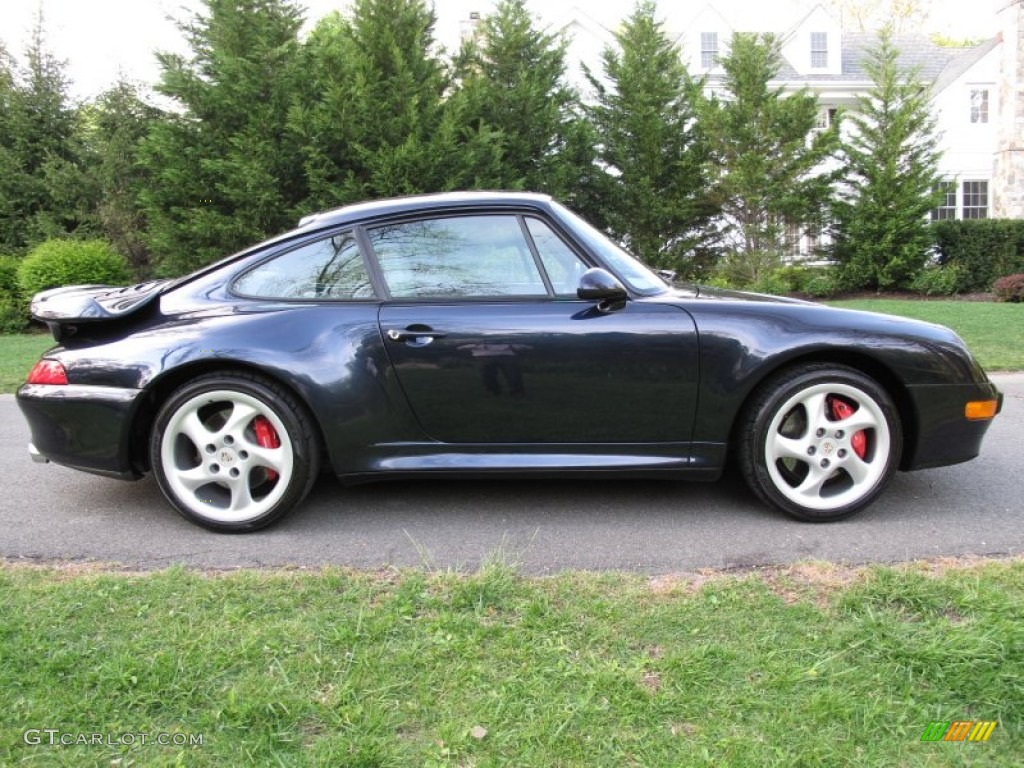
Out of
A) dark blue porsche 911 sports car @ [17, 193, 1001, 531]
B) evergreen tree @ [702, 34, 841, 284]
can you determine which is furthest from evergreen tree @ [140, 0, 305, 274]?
dark blue porsche 911 sports car @ [17, 193, 1001, 531]

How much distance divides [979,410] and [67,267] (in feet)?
42.8

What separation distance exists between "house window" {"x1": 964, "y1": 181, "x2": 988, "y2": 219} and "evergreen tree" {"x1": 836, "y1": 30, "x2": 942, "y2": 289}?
11.3 meters

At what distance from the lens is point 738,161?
15.0 metres

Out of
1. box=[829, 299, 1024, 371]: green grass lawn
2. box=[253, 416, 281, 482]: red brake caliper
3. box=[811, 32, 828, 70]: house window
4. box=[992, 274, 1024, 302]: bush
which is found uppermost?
box=[811, 32, 828, 70]: house window

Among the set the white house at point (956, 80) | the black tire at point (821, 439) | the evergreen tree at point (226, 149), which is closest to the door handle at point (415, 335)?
the black tire at point (821, 439)

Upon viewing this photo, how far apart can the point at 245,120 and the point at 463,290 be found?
10.6 meters

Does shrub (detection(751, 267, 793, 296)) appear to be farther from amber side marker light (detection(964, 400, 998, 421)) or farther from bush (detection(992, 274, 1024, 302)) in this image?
amber side marker light (detection(964, 400, 998, 421))

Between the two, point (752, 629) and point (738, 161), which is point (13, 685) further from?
point (738, 161)

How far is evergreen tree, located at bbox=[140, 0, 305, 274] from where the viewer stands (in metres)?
11.9

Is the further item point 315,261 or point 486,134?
point 486,134

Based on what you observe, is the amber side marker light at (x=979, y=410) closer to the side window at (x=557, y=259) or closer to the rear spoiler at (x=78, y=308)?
the side window at (x=557, y=259)

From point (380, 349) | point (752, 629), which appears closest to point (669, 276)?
point (380, 349)

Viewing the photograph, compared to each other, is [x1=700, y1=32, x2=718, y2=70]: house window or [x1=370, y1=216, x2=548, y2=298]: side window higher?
[x1=700, y1=32, x2=718, y2=70]: house window

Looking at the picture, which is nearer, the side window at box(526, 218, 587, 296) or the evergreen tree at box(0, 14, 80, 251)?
the side window at box(526, 218, 587, 296)
